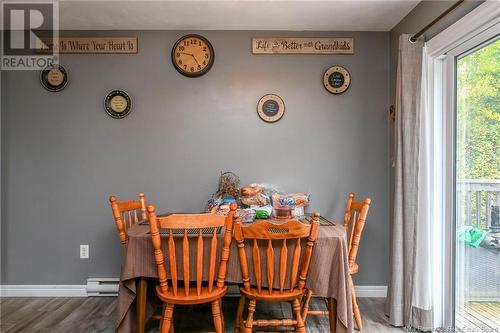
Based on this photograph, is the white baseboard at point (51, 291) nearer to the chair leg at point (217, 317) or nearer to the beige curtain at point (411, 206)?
the beige curtain at point (411, 206)

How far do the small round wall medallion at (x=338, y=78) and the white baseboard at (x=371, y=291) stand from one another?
1874mm

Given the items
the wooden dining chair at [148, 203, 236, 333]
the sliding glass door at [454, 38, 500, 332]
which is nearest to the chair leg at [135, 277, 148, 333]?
the wooden dining chair at [148, 203, 236, 333]

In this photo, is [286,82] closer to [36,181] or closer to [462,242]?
[462,242]

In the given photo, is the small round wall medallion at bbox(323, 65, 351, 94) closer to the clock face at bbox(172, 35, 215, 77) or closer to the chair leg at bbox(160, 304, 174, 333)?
the clock face at bbox(172, 35, 215, 77)

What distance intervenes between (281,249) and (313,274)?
0.85 ft

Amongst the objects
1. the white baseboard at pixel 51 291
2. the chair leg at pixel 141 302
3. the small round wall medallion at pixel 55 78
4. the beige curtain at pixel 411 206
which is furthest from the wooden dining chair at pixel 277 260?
the small round wall medallion at pixel 55 78

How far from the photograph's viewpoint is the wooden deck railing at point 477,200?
1.92 m

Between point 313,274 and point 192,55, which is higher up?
point 192,55

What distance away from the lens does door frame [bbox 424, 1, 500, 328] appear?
2.21 m

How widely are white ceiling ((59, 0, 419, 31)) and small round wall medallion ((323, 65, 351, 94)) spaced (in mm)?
385

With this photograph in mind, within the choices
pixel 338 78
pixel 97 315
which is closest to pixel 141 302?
pixel 97 315

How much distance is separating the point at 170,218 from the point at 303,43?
213 cm

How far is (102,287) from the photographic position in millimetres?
2898

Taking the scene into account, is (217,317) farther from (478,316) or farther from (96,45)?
(96,45)
